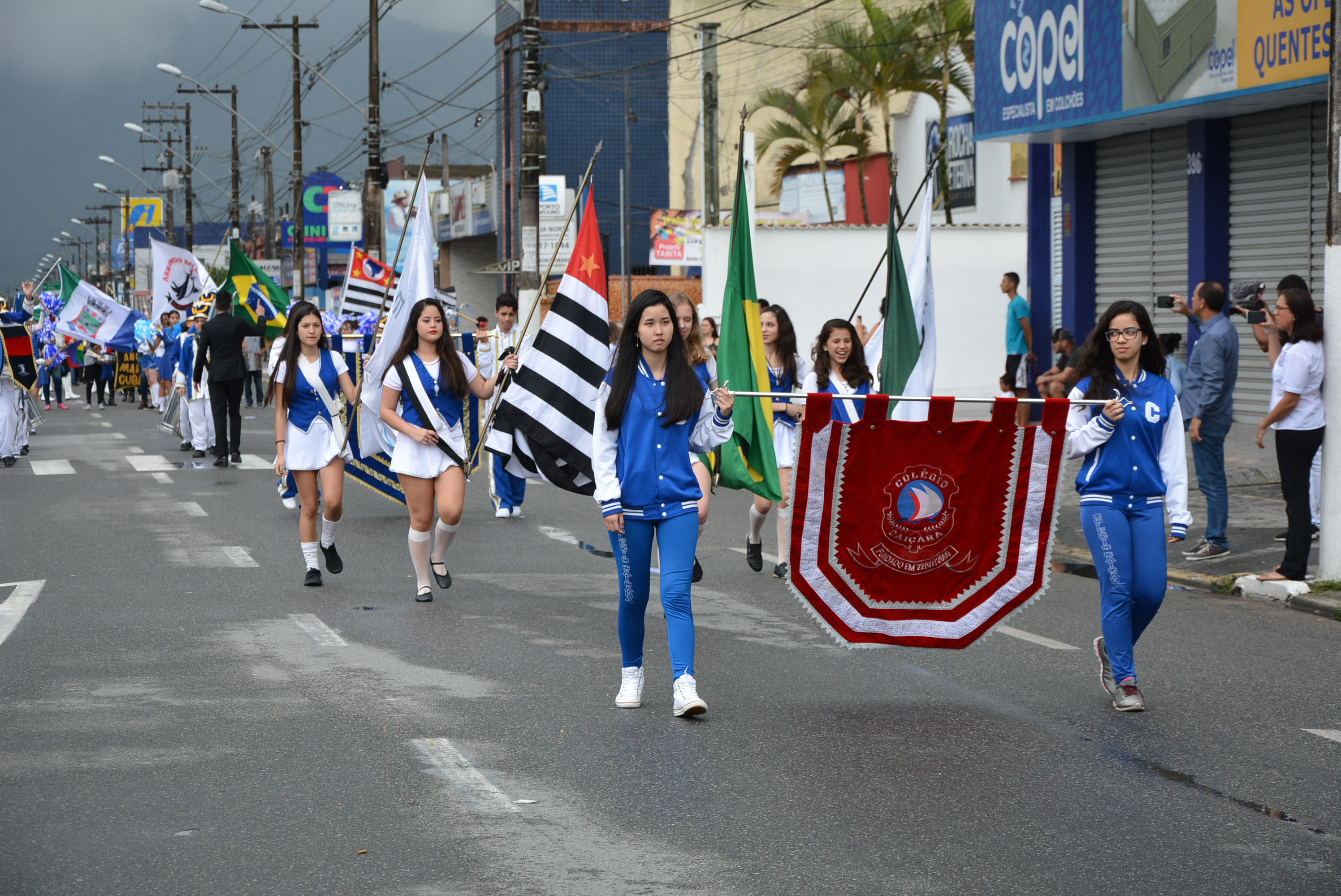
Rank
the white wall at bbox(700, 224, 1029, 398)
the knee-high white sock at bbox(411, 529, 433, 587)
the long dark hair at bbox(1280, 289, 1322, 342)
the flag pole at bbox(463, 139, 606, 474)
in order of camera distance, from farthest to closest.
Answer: the white wall at bbox(700, 224, 1029, 398), the long dark hair at bbox(1280, 289, 1322, 342), the knee-high white sock at bbox(411, 529, 433, 587), the flag pole at bbox(463, 139, 606, 474)

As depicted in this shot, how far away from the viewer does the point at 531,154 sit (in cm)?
2445

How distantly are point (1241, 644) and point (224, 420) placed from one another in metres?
13.8

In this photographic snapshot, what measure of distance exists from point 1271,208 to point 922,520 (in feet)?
41.8

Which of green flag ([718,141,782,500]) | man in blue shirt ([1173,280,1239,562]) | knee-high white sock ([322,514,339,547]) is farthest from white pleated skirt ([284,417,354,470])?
man in blue shirt ([1173,280,1239,562])

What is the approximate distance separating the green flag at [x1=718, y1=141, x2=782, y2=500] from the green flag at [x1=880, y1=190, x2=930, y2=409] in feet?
5.74

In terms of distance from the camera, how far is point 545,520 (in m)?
13.9

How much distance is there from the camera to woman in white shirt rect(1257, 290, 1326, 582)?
32.8 feet

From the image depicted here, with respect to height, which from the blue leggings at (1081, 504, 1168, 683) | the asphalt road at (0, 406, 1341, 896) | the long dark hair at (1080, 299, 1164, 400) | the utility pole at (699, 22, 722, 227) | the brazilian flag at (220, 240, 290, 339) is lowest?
the asphalt road at (0, 406, 1341, 896)

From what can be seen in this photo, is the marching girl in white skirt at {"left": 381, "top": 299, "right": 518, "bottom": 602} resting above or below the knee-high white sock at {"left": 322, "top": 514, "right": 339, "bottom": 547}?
above

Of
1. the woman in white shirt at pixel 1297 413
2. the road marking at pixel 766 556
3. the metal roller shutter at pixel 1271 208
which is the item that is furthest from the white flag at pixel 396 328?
the metal roller shutter at pixel 1271 208

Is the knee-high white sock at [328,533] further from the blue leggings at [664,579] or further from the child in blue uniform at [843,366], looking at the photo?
the blue leggings at [664,579]

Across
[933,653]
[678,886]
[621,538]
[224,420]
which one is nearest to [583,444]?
[621,538]

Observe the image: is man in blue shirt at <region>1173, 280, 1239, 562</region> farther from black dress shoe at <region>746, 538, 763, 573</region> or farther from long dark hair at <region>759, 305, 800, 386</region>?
black dress shoe at <region>746, 538, 763, 573</region>

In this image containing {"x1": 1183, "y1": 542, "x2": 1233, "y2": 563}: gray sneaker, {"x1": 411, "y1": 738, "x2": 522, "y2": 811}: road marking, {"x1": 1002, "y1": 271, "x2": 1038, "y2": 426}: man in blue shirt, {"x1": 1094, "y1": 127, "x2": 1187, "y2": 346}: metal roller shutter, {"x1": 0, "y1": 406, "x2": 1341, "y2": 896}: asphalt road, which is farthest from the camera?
{"x1": 1002, "y1": 271, "x2": 1038, "y2": 426}: man in blue shirt
